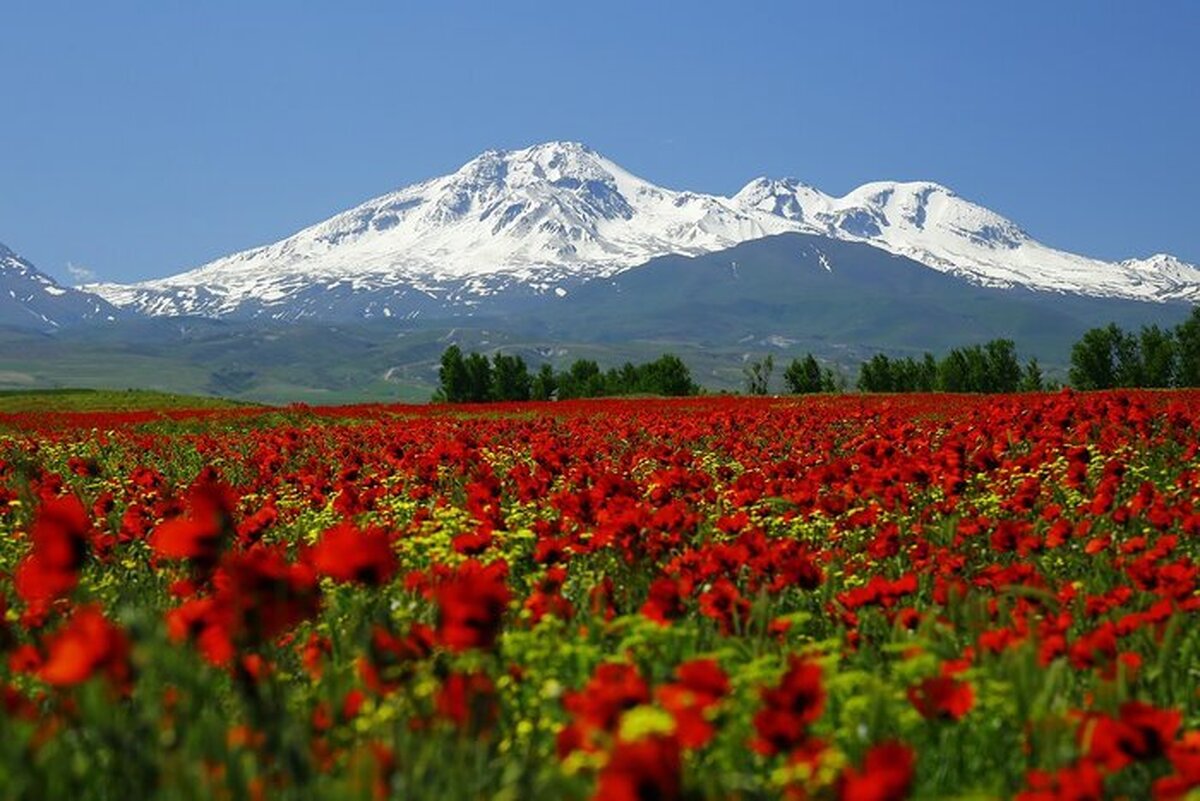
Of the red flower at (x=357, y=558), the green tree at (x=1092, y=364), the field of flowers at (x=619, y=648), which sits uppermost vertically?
the green tree at (x=1092, y=364)

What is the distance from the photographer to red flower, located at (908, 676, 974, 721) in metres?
4.11

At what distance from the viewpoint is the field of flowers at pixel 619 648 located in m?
3.39

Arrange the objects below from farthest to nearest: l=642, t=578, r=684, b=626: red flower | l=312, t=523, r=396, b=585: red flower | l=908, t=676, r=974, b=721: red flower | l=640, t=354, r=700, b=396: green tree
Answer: l=640, t=354, r=700, b=396: green tree, l=642, t=578, r=684, b=626: red flower, l=908, t=676, r=974, b=721: red flower, l=312, t=523, r=396, b=585: red flower

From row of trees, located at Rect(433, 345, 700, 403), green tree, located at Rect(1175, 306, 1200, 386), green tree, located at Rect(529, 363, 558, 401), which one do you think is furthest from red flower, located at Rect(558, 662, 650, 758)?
green tree, located at Rect(1175, 306, 1200, 386)

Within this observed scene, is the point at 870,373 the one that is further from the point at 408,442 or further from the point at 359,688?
the point at 359,688

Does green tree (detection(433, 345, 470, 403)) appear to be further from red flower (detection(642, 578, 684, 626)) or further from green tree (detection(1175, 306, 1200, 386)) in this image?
red flower (detection(642, 578, 684, 626))

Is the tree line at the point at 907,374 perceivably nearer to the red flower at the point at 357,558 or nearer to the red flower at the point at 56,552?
the red flower at the point at 357,558

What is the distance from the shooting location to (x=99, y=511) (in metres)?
10.2

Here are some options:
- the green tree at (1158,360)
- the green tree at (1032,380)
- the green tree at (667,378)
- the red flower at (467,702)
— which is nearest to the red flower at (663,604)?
the red flower at (467,702)

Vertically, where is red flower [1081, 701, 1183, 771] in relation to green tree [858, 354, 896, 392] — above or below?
below

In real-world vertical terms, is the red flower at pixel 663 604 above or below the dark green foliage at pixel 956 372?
below

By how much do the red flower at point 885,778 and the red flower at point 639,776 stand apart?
15.7 inches

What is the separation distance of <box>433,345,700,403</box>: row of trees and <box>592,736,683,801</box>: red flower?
91991mm

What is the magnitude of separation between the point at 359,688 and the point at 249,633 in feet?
3.29
